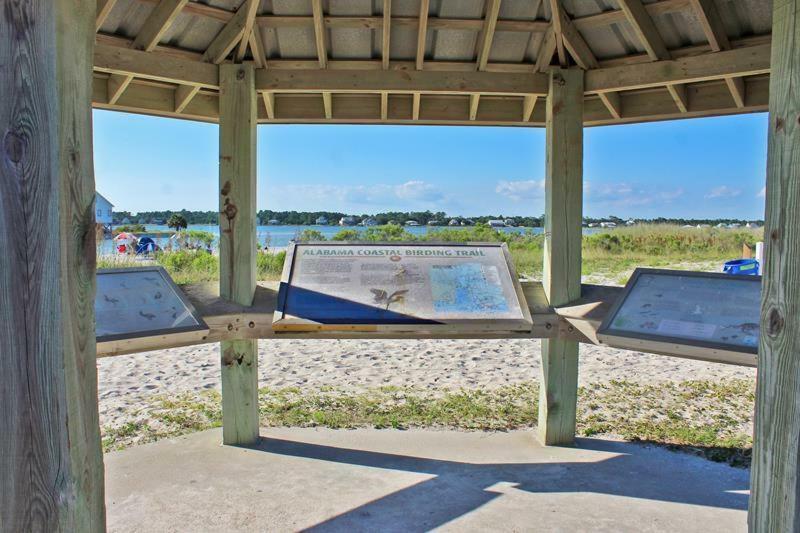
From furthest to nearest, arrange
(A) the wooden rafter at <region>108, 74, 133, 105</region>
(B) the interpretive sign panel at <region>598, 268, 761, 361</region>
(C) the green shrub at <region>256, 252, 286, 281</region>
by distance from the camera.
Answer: (C) the green shrub at <region>256, 252, 286, 281</region>
(A) the wooden rafter at <region>108, 74, 133, 105</region>
(B) the interpretive sign panel at <region>598, 268, 761, 361</region>

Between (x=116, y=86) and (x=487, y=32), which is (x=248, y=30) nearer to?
(x=116, y=86)

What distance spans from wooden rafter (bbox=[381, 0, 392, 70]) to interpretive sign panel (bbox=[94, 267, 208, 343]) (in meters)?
2.54

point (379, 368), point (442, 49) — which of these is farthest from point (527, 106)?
point (379, 368)

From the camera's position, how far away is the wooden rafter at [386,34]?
4.63m

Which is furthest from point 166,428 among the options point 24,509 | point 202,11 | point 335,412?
point 24,509

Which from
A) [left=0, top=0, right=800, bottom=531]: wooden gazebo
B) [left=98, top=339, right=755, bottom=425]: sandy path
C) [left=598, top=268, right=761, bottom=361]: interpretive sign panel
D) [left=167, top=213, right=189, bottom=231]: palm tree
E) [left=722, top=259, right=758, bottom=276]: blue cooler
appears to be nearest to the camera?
[left=598, top=268, right=761, bottom=361]: interpretive sign panel

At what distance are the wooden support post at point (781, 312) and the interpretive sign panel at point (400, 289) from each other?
9.89ft

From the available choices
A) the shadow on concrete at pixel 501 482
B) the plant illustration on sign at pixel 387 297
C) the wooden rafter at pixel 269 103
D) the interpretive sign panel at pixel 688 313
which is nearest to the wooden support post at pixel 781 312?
the interpretive sign panel at pixel 688 313

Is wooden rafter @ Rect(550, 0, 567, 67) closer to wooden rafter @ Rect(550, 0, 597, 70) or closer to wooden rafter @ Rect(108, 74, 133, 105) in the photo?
wooden rafter @ Rect(550, 0, 597, 70)

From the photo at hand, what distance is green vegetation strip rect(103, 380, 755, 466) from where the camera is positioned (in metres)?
5.70

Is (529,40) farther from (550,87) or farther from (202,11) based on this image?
(202,11)

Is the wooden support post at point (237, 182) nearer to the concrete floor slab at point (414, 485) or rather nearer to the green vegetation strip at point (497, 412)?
the concrete floor slab at point (414, 485)

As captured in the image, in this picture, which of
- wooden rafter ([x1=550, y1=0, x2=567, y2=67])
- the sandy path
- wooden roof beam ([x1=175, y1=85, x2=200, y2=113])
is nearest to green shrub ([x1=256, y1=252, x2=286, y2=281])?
the sandy path

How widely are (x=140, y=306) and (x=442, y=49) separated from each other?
3.32 meters
